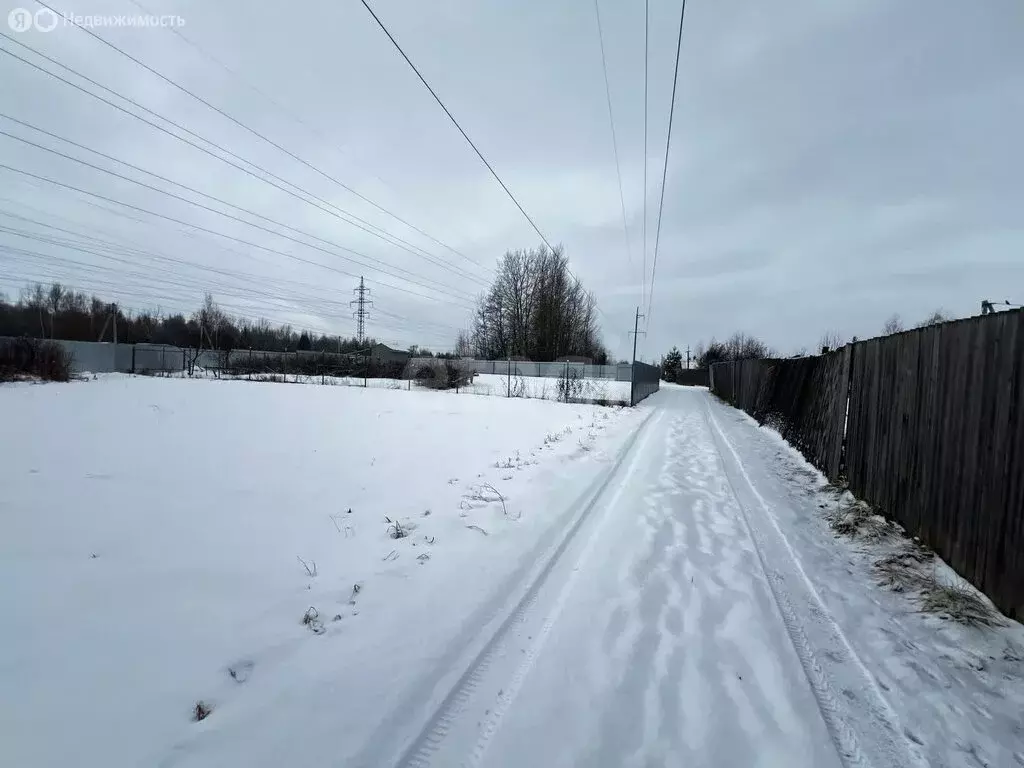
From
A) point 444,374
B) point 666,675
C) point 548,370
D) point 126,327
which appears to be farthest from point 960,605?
point 126,327

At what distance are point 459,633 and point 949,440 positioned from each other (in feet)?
14.8

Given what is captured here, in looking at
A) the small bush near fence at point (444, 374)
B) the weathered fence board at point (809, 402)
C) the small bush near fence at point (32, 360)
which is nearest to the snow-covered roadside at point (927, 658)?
the weathered fence board at point (809, 402)

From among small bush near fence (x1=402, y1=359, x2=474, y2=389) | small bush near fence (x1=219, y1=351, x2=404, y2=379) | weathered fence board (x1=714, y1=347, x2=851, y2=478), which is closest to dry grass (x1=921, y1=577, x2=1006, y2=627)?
weathered fence board (x1=714, y1=347, x2=851, y2=478)

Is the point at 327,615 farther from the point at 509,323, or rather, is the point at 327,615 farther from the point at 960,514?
the point at 509,323

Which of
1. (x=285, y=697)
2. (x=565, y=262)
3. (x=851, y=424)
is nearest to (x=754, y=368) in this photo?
(x=851, y=424)

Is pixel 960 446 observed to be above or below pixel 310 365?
below

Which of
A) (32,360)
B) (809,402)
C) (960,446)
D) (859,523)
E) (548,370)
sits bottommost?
(859,523)

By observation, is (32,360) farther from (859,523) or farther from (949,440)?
(949,440)

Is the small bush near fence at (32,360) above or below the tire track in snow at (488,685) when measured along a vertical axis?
above

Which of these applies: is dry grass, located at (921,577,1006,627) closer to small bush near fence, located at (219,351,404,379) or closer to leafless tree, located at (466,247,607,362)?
small bush near fence, located at (219,351,404,379)

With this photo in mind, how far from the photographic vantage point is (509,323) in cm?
5222

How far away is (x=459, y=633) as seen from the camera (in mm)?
2787

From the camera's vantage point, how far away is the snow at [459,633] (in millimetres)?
1981

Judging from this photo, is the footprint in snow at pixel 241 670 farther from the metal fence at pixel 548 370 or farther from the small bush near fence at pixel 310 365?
the metal fence at pixel 548 370
